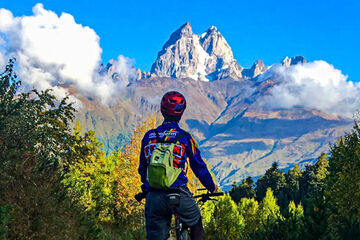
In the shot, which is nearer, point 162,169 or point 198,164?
point 162,169

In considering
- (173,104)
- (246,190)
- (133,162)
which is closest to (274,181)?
(246,190)

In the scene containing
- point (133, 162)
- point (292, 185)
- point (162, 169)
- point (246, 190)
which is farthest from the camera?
point (246, 190)

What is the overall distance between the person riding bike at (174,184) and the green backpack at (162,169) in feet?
0.06

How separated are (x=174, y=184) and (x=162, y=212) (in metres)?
0.38

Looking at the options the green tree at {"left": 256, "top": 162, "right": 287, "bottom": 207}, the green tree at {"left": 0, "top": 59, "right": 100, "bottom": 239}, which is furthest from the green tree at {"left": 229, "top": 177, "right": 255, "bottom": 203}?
the green tree at {"left": 0, "top": 59, "right": 100, "bottom": 239}

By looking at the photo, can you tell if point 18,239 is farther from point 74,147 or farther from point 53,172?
point 74,147

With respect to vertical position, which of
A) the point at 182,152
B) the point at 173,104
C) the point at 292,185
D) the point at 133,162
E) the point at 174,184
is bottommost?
the point at 174,184

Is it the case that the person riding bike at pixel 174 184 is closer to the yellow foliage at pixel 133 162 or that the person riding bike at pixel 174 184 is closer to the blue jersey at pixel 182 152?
the blue jersey at pixel 182 152

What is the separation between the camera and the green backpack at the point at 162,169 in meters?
4.91

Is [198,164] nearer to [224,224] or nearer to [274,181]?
[224,224]

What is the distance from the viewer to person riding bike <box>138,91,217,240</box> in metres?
5.02

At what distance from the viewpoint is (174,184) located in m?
5.07

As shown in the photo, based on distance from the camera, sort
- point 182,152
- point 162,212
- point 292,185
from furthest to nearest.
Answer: point 292,185 → point 182,152 → point 162,212

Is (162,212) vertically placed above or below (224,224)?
below
